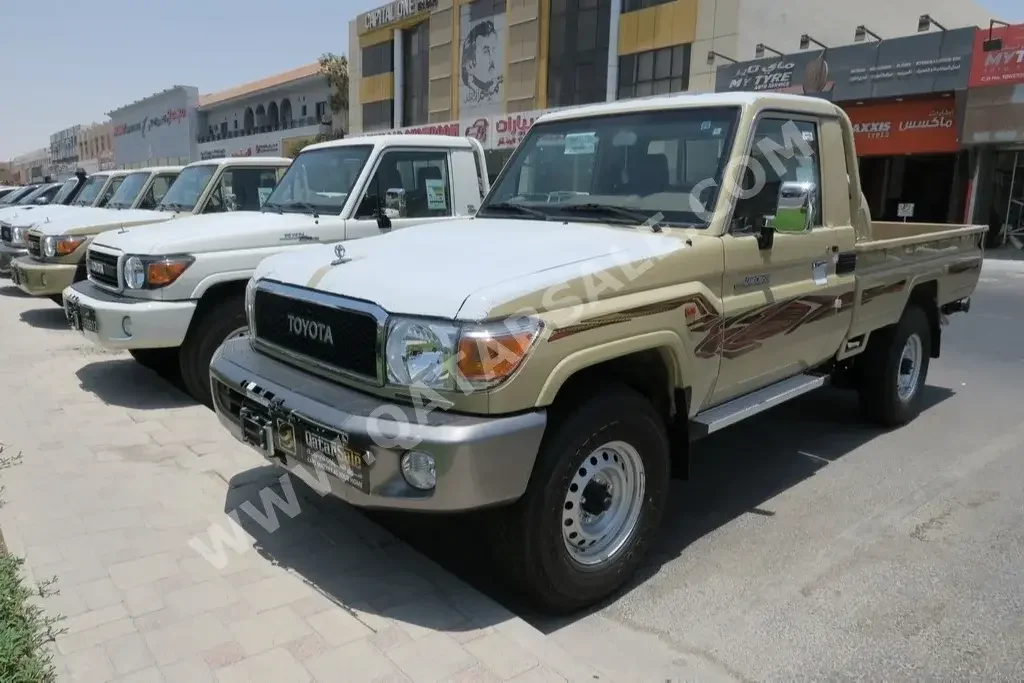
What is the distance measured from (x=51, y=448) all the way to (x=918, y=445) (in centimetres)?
587

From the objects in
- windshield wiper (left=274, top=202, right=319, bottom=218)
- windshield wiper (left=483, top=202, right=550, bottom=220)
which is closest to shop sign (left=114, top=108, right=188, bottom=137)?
windshield wiper (left=274, top=202, right=319, bottom=218)

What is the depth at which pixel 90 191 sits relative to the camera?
13.1 m

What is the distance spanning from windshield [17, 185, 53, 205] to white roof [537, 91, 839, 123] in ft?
53.2

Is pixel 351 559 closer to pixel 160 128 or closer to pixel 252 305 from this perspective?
pixel 252 305

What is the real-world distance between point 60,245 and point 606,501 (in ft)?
23.6

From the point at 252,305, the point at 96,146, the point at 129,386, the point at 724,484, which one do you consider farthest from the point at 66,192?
the point at 96,146

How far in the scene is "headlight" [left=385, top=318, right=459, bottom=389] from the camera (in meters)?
2.79

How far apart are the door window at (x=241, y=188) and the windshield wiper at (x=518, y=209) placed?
4450 mm

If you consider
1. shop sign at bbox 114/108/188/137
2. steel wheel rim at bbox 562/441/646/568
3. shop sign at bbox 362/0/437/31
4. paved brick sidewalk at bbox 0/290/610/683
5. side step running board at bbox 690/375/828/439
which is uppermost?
shop sign at bbox 362/0/437/31

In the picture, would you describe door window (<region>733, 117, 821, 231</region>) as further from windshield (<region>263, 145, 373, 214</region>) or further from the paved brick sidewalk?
windshield (<region>263, 145, 373, 214</region>)

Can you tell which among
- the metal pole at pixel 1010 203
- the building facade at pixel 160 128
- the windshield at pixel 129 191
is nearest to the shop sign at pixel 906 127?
the metal pole at pixel 1010 203

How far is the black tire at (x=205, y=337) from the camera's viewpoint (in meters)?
5.83

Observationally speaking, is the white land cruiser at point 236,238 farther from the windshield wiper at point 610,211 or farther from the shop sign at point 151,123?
the shop sign at point 151,123

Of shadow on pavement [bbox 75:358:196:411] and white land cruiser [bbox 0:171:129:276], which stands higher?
white land cruiser [bbox 0:171:129:276]
